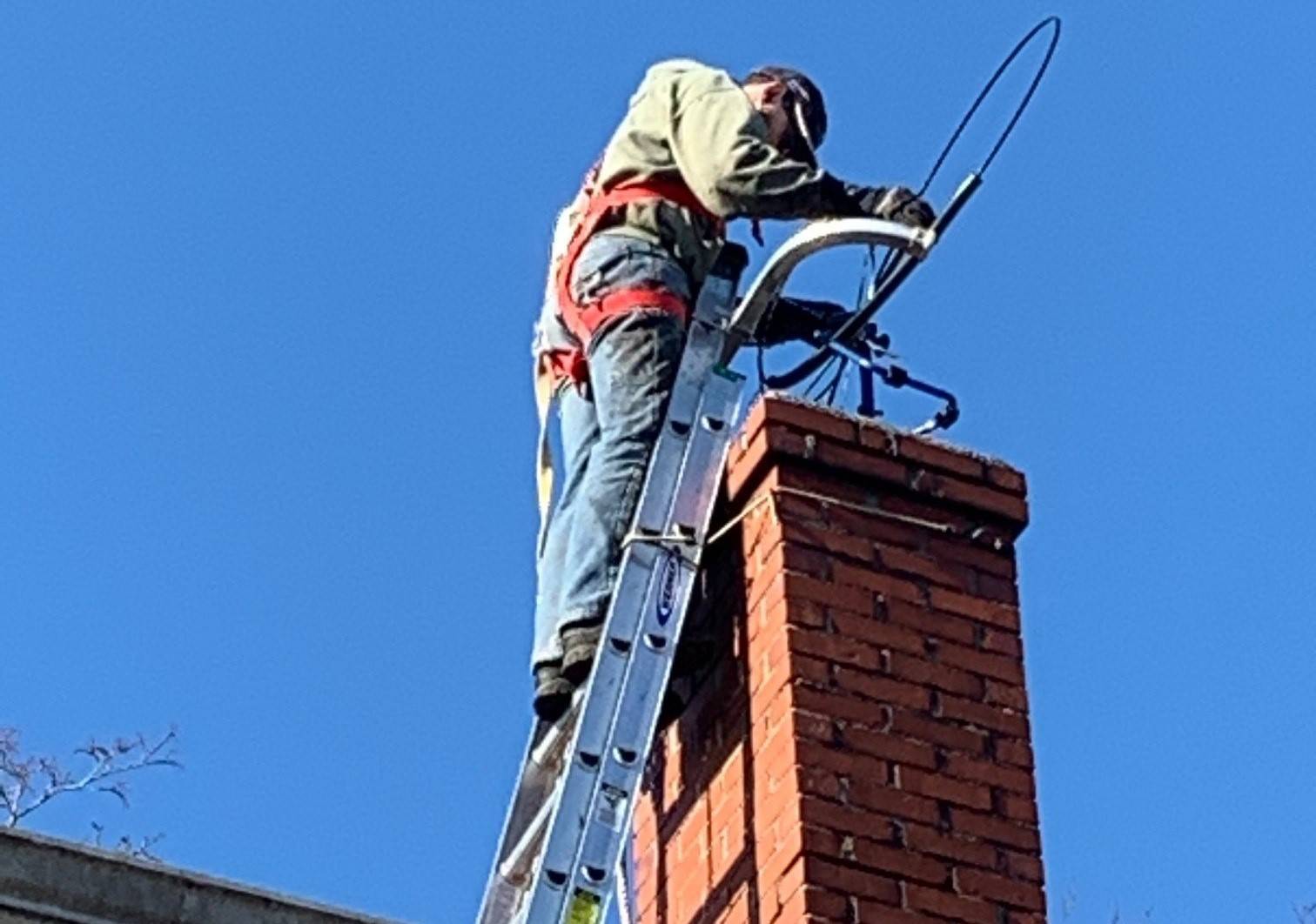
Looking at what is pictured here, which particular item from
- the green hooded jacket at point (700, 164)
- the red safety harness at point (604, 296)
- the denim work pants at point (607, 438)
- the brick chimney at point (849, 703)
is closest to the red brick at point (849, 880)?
the brick chimney at point (849, 703)

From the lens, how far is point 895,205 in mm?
6152

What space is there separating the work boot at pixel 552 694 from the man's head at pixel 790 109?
1.54 m

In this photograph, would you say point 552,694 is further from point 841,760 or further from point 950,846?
point 950,846

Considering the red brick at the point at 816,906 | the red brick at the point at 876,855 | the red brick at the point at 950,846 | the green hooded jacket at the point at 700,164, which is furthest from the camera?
the green hooded jacket at the point at 700,164

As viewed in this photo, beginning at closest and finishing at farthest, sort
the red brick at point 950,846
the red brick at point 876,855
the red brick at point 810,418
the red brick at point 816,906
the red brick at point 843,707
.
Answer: the red brick at point 816,906
the red brick at point 876,855
the red brick at point 950,846
the red brick at point 843,707
the red brick at point 810,418

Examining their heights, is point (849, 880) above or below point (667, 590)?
below

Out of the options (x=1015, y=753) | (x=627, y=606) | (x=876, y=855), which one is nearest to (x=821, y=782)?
(x=876, y=855)

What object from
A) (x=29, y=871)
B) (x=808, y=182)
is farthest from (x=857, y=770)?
(x=29, y=871)

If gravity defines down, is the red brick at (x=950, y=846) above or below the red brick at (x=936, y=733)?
below

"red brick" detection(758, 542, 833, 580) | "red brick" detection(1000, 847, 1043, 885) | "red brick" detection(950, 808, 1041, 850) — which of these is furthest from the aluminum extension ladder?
"red brick" detection(1000, 847, 1043, 885)

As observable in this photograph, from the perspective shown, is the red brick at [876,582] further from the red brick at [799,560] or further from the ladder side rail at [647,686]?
the ladder side rail at [647,686]

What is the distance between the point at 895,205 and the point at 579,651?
130cm

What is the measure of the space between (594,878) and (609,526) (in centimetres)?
92

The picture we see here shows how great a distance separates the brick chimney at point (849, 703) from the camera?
17.5 feet
